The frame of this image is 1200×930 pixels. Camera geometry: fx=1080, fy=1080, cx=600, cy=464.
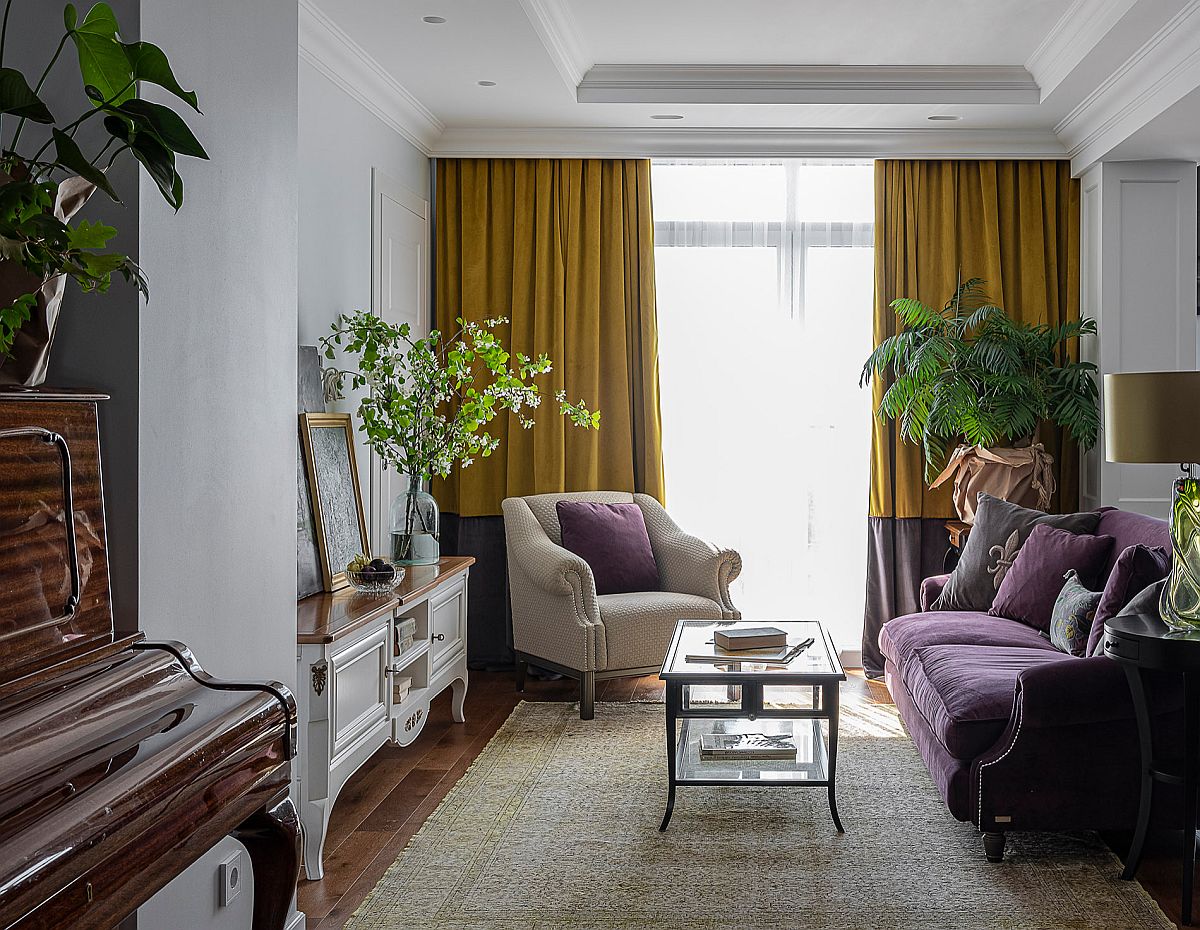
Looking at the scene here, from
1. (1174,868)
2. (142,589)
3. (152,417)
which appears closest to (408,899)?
(142,589)

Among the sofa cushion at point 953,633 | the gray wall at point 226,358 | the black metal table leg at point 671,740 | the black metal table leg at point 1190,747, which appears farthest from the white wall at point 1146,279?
the gray wall at point 226,358

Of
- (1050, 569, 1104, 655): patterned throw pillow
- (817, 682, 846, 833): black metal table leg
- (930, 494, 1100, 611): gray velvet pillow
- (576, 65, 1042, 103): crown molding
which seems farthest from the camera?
(576, 65, 1042, 103): crown molding

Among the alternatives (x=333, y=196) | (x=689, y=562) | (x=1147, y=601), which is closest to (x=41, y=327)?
(x=333, y=196)

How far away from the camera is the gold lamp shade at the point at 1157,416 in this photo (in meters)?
2.83

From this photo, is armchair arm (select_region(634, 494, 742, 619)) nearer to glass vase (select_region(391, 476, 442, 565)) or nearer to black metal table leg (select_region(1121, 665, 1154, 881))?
glass vase (select_region(391, 476, 442, 565))

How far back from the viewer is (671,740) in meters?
3.24

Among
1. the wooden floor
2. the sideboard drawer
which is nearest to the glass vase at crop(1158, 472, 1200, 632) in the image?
the wooden floor

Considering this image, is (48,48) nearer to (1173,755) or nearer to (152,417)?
(152,417)

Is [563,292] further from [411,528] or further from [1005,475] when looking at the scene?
[1005,475]

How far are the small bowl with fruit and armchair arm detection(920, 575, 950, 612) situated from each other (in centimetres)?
243

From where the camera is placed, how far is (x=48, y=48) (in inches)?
75.0

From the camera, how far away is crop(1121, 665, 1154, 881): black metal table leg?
2812 mm

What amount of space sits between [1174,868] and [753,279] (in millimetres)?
3338

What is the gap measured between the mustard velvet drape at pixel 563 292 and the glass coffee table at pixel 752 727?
5.89 feet
